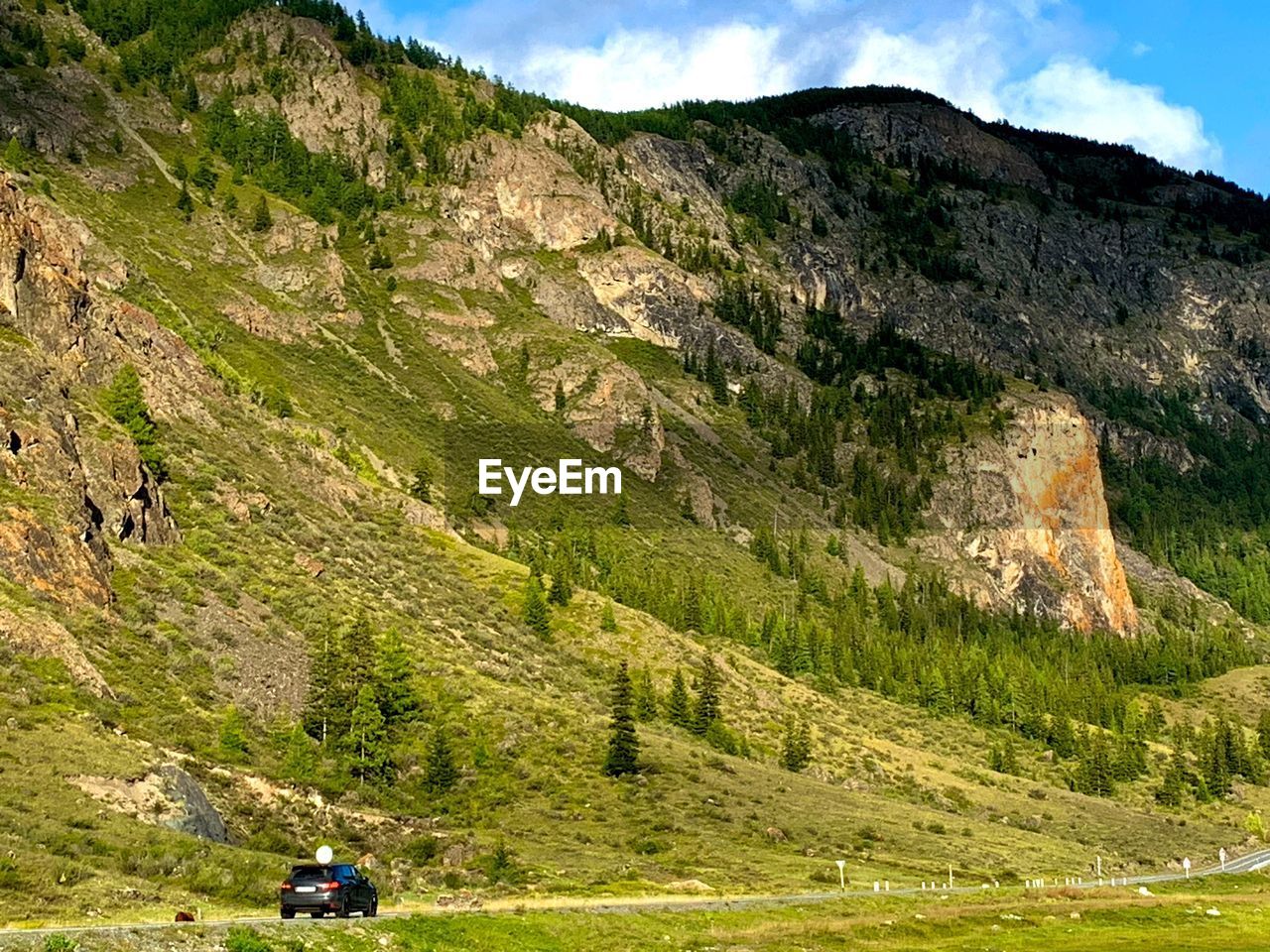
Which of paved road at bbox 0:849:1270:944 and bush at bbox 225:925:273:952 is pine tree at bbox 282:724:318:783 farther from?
bush at bbox 225:925:273:952

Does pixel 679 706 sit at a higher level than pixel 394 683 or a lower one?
higher

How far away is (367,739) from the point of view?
260 feet

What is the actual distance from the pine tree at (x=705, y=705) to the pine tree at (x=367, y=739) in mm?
40265

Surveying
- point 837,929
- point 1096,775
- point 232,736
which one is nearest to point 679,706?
point 232,736

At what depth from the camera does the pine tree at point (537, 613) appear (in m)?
122

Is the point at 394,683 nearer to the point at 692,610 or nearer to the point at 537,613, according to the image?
the point at 537,613

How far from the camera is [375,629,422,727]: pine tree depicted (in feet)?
275

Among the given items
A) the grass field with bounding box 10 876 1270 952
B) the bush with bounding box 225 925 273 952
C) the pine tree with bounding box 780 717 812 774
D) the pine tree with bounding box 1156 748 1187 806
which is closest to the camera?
the bush with bounding box 225 925 273 952

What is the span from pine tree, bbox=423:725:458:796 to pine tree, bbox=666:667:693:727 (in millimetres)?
36428

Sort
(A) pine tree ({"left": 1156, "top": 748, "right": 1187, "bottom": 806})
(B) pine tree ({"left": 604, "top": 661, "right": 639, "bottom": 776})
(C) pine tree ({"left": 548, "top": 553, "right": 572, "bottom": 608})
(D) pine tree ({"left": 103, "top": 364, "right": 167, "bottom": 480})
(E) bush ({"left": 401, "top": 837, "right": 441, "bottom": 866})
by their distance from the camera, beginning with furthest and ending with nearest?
(A) pine tree ({"left": 1156, "top": 748, "right": 1187, "bottom": 806}) < (C) pine tree ({"left": 548, "top": 553, "right": 572, "bottom": 608}) < (D) pine tree ({"left": 103, "top": 364, "right": 167, "bottom": 480}) < (B) pine tree ({"left": 604, "top": 661, "right": 639, "bottom": 776}) < (E) bush ({"left": 401, "top": 837, "right": 441, "bottom": 866})

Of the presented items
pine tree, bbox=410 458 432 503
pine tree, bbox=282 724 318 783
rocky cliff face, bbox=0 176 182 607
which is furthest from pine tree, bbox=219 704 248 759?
pine tree, bbox=410 458 432 503

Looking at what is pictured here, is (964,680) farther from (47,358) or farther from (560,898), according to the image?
(560,898)

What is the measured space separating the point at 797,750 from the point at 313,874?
8230 cm

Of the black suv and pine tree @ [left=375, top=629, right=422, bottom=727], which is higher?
pine tree @ [left=375, top=629, right=422, bottom=727]
